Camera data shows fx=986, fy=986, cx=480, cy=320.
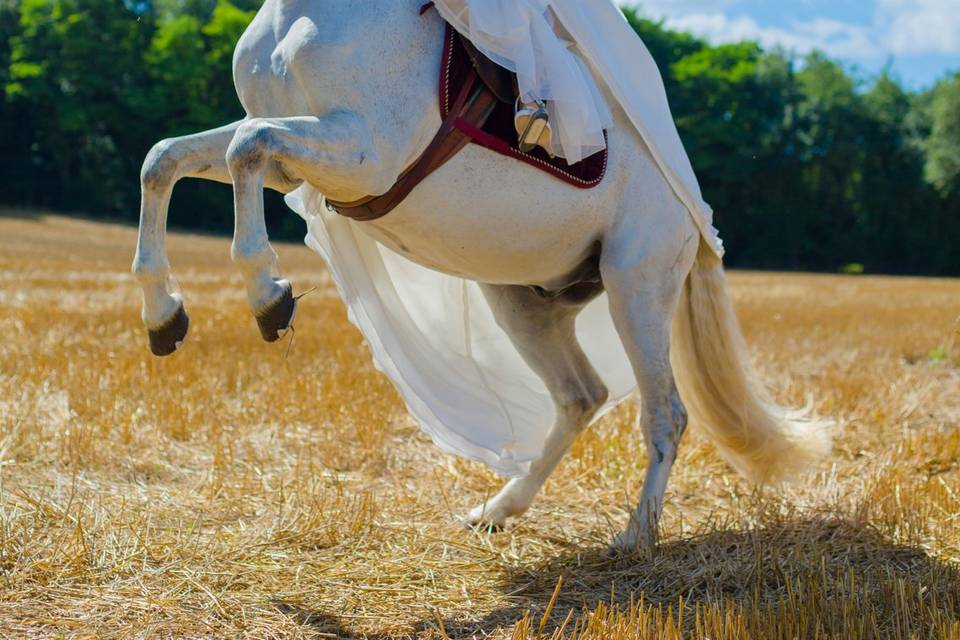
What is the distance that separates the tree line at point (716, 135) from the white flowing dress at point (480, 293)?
33.2 meters

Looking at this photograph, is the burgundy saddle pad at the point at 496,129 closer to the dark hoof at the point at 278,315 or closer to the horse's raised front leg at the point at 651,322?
the horse's raised front leg at the point at 651,322

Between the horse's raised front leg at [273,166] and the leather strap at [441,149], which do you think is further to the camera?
the leather strap at [441,149]

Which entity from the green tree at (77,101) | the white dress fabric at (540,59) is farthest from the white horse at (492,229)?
the green tree at (77,101)

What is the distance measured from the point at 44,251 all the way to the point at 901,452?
1852cm

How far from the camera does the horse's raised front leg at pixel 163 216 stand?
3199 millimetres

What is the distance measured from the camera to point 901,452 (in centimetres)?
522

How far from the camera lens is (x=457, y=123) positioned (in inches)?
129

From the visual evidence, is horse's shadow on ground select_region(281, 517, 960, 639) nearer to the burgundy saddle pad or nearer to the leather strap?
the leather strap

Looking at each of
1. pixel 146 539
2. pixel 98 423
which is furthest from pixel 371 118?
pixel 98 423

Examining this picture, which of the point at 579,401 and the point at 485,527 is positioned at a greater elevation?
the point at 579,401

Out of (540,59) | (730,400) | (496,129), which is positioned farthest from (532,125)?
(730,400)

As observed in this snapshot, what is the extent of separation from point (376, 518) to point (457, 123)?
177 cm

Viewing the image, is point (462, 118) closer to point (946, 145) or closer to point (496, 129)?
point (496, 129)

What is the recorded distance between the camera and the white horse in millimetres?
3062
